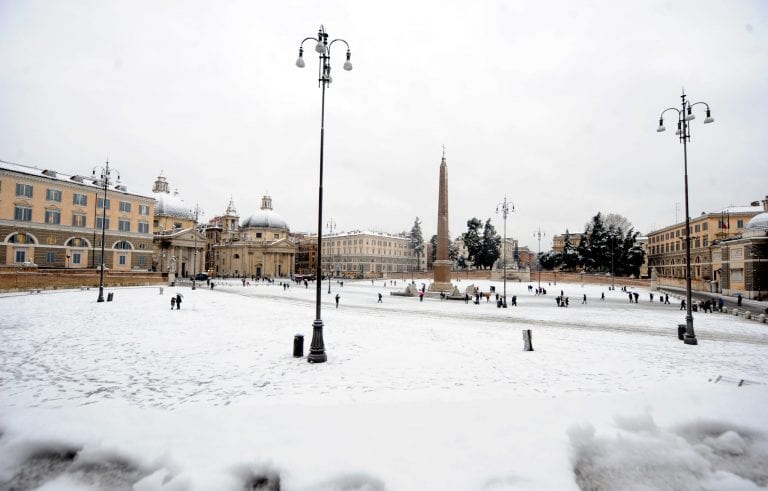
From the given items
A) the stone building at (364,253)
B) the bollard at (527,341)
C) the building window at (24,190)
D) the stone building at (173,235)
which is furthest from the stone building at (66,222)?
the stone building at (364,253)

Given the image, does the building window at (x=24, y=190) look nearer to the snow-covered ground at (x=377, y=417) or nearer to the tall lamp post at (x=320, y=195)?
the snow-covered ground at (x=377, y=417)

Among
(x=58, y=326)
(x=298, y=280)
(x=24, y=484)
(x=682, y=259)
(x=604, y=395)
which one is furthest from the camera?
(x=298, y=280)

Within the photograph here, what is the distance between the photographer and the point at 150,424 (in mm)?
6223

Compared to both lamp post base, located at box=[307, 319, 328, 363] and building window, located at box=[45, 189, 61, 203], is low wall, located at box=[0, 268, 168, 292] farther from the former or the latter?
lamp post base, located at box=[307, 319, 328, 363]

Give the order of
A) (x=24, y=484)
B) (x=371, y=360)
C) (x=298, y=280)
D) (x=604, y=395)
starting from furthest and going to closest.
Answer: (x=298, y=280) → (x=371, y=360) → (x=604, y=395) → (x=24, y=484)

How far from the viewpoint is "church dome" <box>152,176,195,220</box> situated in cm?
8100

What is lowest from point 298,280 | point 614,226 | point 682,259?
point 298,280

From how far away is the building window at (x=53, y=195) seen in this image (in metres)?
45.3

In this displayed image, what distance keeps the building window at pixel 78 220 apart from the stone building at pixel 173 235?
22.2 metres

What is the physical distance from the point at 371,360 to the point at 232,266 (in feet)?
306

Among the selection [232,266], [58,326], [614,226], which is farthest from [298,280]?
[614,226]

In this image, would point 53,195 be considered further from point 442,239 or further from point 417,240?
point 417,240

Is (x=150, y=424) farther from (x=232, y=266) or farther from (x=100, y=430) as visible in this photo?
(x=232, y=266)

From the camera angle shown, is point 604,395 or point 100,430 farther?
point 604,395
